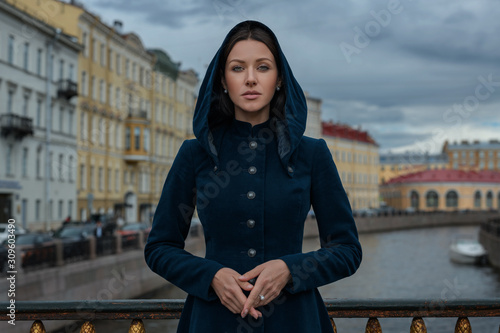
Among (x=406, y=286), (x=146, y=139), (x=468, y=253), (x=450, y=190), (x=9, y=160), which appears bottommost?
(x=406, y=286)

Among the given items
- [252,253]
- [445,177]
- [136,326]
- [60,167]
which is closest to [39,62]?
[60,167]

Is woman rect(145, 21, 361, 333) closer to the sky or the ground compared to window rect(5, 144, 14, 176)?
closer to the ground

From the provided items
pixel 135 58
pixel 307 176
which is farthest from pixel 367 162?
pixel 307 176

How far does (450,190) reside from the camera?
92.2 m

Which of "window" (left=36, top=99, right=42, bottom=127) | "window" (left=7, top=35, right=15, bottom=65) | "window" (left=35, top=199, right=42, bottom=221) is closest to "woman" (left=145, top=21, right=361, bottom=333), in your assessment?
"window" (left=7, top=35, right=15, bottom=65)

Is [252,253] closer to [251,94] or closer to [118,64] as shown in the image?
[251,94]

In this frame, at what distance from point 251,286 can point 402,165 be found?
11777 centimetres

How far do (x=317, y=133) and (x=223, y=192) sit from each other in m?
75.7

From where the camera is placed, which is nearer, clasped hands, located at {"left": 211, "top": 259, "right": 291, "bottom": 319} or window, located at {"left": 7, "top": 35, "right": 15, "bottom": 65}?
clasped hands, located at {"left": 211, "top": 259, "right": 291, "bottom": 319}

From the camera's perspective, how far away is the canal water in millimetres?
16828

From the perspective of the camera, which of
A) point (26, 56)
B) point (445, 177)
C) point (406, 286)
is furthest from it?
point (445, 177)

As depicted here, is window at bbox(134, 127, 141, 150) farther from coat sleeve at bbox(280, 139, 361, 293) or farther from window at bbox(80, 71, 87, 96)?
coat sleeve at bbox(280, 139, 361, 293)

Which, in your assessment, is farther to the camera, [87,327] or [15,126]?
[15,126]

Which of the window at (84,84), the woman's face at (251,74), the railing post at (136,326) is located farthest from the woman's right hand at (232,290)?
the window at (84,84)
